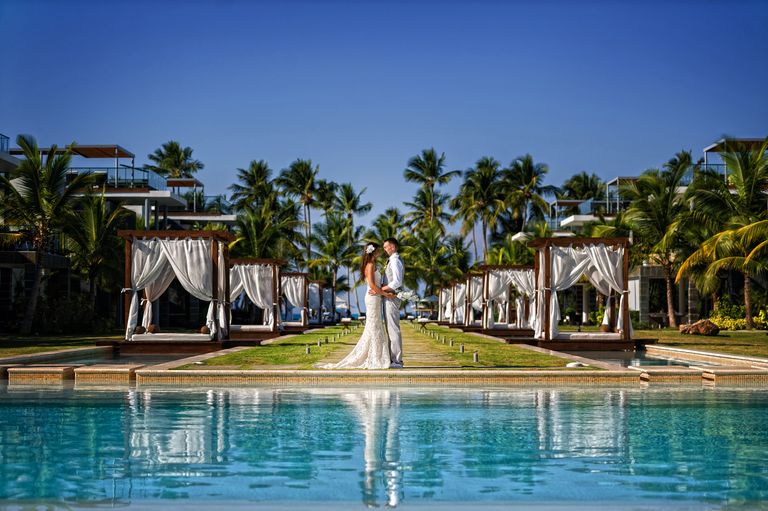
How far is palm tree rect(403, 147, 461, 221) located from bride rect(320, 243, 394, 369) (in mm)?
55586

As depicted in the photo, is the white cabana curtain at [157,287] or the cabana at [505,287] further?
the cabana at [505,287]

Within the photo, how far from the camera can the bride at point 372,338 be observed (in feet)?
45.3

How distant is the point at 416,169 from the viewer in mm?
70688

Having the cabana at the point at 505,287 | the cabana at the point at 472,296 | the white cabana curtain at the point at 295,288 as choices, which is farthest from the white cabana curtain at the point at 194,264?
A: the cabana at the point at 472,296

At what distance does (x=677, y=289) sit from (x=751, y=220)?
57.0 feet

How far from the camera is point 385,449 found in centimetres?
742

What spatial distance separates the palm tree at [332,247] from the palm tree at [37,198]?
3041 cm

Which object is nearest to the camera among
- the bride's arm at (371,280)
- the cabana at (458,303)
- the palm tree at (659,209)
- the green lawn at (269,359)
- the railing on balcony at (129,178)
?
the bride's arm at (371,280)

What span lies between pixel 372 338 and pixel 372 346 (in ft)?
0.44

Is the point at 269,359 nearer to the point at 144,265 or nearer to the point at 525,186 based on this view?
the point at 144,265

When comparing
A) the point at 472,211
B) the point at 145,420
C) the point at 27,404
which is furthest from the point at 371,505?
the point at 472,211

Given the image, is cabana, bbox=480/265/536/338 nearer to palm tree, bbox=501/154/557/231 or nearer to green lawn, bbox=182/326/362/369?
green lawn, bbox=182/326/362/369

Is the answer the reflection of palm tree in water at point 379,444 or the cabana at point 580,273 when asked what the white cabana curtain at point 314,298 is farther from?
the reflection of palm tree in water at point 379,444

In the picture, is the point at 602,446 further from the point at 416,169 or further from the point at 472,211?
the point at 416,169
